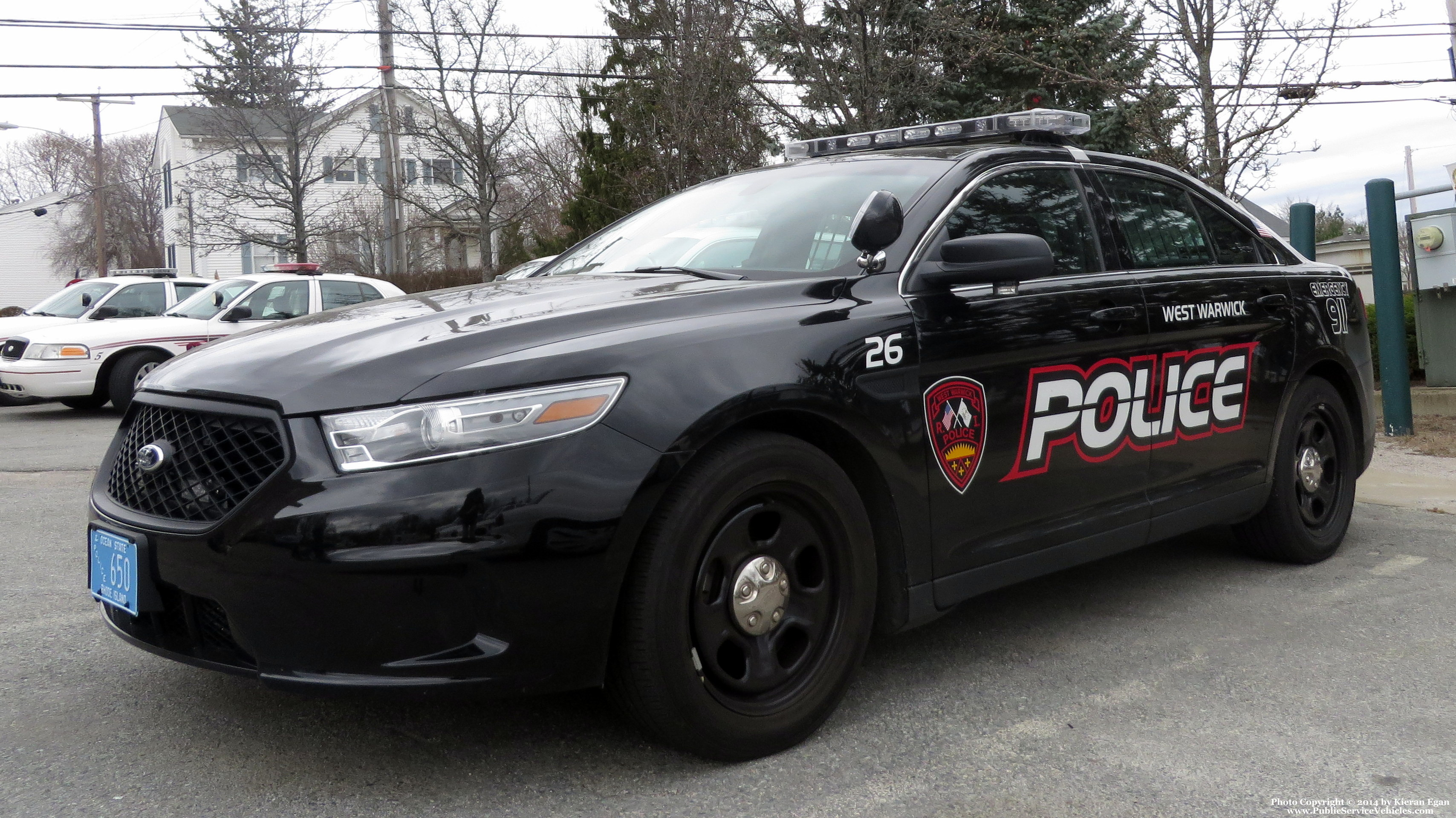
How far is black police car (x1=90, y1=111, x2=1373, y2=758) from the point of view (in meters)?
2.38

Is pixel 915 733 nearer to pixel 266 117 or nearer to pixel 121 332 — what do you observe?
pixel 121 332

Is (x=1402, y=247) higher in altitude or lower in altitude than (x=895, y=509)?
higher

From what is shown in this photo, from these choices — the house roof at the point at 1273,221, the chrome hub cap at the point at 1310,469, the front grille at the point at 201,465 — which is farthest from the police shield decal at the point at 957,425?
the house roof at the point at 1273,221

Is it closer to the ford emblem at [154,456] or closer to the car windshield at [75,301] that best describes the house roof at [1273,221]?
the car windshield at [75,301]

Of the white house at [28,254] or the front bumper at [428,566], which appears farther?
the white house at [28,254]

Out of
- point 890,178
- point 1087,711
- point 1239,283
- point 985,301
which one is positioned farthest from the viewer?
point 1239,283

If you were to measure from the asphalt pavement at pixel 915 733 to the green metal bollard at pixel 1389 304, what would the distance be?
462 centimetres

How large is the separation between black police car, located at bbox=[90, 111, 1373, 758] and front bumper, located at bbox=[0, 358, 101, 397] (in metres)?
9.87

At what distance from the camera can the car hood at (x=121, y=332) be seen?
12.0 m

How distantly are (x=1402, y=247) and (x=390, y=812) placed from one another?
1817cm

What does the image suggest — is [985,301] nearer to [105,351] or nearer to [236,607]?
[236,607]

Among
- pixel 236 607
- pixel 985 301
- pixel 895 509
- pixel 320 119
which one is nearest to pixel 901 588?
pixel 895 509

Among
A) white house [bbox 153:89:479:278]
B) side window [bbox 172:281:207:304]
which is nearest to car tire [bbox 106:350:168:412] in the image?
side window [bbox 172:281:207:304]

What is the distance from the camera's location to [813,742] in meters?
2.91
